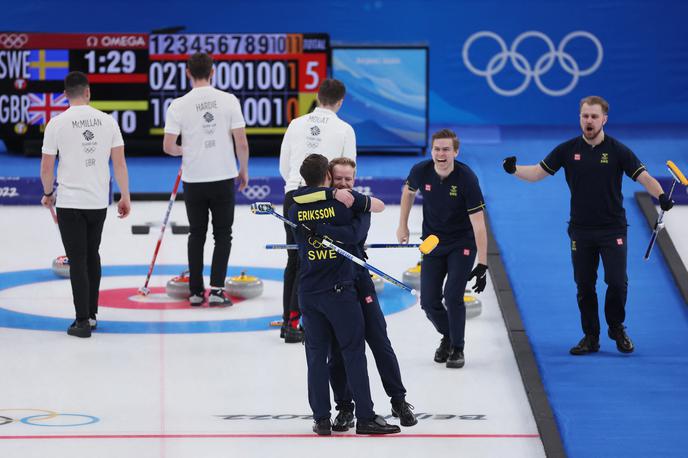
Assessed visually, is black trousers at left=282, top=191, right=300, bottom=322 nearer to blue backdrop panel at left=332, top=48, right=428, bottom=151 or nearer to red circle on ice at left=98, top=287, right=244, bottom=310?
red circle on ice at left=98, top=287, right=244, bottom=310

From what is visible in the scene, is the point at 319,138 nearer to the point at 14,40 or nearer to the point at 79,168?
the point at 79,168

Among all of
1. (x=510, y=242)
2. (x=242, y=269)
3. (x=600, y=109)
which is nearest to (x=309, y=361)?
(x=600, y=109)

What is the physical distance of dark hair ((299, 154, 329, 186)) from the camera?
22.6ft

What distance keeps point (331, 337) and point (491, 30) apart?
41.5ft

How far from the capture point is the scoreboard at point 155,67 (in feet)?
52.9

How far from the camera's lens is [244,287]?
33.9 feet

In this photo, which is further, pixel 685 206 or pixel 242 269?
pixel 685 206

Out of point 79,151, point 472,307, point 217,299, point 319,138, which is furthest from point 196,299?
point 472,307

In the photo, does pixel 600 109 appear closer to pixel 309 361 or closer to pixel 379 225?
pixel 309 361

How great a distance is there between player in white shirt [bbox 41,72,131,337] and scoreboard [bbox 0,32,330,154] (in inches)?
280

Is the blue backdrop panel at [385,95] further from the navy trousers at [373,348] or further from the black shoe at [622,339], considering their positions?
the navy trousers at [373,348]

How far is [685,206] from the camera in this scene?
44.8 feet

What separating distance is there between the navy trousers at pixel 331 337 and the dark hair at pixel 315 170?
61 centimetres

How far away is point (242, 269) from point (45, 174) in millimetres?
2770
